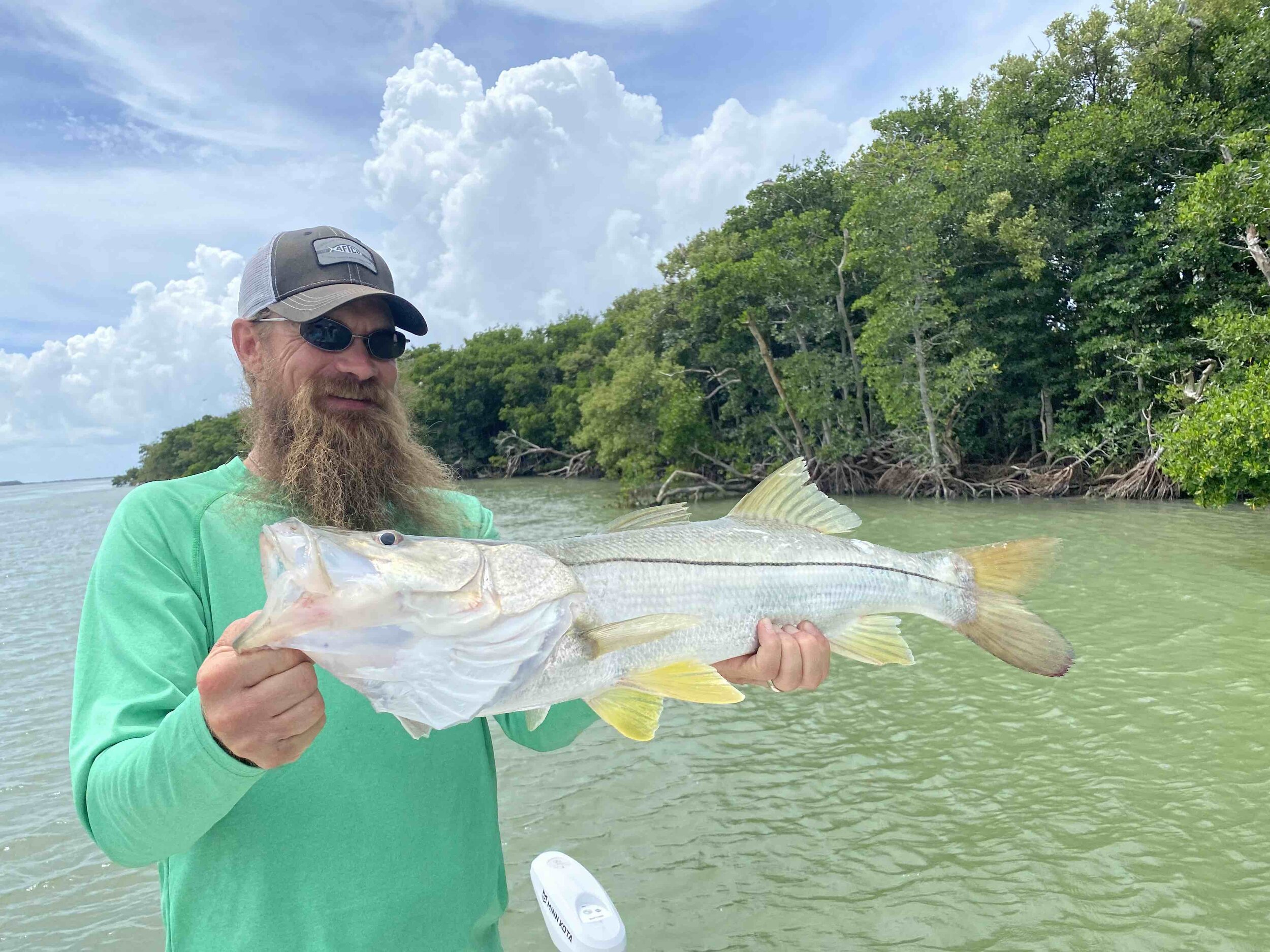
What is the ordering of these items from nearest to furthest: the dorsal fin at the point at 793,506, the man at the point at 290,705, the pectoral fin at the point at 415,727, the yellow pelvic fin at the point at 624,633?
the man at the point at 290,705
the pectoral fin at the point at 415,727
the yellow pelvic fin at the point at 624,633
the dorsal fin at the point at 793,506

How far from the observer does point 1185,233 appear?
17.1 metres

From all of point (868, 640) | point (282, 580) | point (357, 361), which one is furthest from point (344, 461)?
point (868, 640)

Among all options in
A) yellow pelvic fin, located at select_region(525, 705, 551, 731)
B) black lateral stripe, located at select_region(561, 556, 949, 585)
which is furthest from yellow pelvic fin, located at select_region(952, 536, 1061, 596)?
yellow pelvic fin, located at select_region(525, 705, 551, 731)

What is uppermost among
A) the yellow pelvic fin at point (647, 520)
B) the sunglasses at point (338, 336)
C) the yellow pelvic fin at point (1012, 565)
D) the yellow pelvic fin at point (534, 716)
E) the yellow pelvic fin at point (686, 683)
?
the sunglasses at point (338, 336)

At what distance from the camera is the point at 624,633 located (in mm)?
1539

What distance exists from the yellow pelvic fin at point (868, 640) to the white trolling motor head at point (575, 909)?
77.4 inches

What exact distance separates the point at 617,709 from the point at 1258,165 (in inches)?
663

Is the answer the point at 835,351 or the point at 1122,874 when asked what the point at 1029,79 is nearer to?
the point at 835,351

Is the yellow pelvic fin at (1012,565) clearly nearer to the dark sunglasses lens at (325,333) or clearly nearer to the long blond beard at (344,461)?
the long blond beard at (344,461)

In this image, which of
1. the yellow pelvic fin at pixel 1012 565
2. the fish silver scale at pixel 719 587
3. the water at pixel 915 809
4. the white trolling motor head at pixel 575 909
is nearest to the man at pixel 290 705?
the fish silver scale at pixel 719 587

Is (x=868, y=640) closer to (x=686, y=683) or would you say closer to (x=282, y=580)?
(x=686, y=683)

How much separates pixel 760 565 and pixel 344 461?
1.18 metres

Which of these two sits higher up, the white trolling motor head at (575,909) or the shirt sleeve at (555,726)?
the shirt sleeve at (555,726)

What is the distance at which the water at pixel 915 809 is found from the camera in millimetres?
4254
